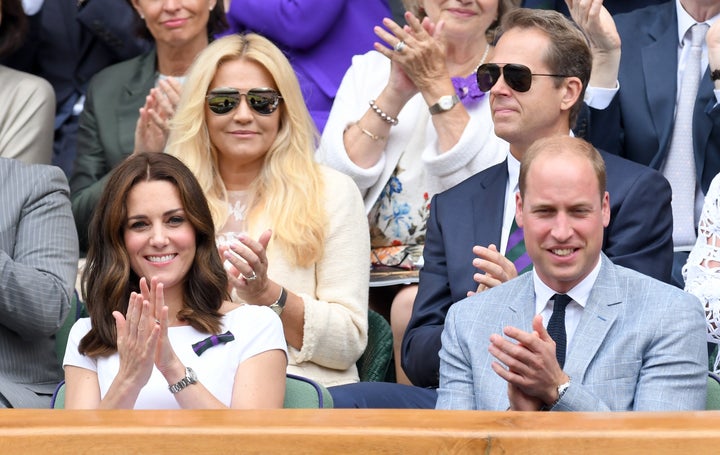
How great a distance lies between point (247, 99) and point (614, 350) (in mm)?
1783

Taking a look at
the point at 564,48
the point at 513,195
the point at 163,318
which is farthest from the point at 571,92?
the point at 163,318

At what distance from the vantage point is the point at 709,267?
392 centimetres

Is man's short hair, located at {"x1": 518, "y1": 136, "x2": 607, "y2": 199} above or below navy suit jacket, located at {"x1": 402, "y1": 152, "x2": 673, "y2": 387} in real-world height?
above

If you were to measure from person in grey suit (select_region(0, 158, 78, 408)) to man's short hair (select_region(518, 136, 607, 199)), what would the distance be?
55.6 inches

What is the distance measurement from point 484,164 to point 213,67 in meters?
0.97

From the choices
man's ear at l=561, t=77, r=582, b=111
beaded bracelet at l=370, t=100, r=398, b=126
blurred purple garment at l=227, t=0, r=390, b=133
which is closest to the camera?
man's ear at l=561, t=77, r=582, b=111

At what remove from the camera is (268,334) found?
354 centimetres

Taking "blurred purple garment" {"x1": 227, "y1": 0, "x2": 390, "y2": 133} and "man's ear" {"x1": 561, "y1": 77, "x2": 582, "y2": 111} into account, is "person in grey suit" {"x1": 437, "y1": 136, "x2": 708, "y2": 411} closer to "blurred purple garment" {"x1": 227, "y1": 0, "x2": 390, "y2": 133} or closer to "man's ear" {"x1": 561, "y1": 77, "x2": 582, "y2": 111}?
"man's ear" {"x1": 561, "y1": 77, "x2": 582, "y2": 111}

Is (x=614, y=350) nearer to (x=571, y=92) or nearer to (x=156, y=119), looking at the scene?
(x=571, y=92)

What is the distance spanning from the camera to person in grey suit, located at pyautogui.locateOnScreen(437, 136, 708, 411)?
3109 millimetres

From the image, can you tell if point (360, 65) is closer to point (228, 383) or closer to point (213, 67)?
point (213, 67)

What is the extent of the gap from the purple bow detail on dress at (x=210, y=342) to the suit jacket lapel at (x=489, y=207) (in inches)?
38.1

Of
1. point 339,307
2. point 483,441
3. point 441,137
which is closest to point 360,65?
point 441,137

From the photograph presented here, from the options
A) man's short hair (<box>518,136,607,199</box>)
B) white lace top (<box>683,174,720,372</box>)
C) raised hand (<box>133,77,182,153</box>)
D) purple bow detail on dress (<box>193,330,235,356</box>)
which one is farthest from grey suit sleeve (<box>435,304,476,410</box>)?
raised hand (<box>133,77,182,153</box>)
